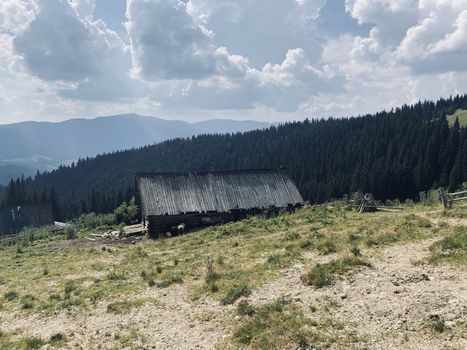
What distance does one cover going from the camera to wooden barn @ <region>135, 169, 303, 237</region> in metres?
41.7

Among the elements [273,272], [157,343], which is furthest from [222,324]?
[273,272]

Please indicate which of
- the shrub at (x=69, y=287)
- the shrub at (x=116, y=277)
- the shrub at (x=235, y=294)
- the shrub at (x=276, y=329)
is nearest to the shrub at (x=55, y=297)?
the shrub at (x=69, y=287)

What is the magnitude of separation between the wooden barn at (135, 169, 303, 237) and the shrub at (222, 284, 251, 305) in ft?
85.6

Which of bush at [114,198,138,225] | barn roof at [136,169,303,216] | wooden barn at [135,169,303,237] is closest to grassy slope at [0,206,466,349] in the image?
wooden barn at [135,169,303,237]

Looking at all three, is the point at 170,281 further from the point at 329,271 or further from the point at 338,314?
the point at 338,314

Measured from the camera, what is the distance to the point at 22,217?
10681 cm


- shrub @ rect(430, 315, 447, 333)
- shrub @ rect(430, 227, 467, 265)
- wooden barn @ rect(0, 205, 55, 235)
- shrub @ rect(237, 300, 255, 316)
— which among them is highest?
wooden barn @ rect(0, 205, 55, 235)

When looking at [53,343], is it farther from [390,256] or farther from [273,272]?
[390,256]

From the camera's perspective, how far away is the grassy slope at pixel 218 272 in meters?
12.8

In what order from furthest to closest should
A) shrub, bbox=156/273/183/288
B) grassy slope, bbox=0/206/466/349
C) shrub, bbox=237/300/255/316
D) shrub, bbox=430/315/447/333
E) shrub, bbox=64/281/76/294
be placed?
shrub, bbox=64/281/76/294 < shrub, bbox=156/273/183/288 < shrub, bbox=237/300/255/316 < grassy slope, bbox=0/206/466/349 < shrub, bbox=430/315/447/333

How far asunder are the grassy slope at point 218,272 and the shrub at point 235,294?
0.03 meters

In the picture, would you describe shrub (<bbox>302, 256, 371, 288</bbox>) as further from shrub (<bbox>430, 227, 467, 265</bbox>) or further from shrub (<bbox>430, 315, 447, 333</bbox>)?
shrub (<bbox>430, 315, 447, 333</bbox>)

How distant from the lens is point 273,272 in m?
17.0

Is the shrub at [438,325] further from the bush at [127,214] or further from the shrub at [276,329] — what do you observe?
the bush at [127,214]
